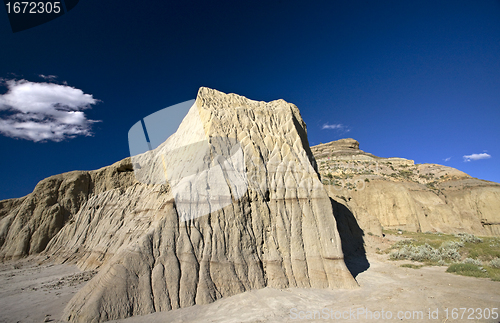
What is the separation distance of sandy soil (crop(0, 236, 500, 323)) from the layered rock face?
760 millimetres

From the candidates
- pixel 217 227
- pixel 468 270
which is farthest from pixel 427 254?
pixel 217 227

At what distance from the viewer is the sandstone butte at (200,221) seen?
896 cm

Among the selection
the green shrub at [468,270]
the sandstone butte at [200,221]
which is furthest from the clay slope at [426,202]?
the green shrub at [468,270]

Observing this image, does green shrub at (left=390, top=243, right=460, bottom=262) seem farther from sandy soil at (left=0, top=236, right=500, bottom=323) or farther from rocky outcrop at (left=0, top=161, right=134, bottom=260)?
rocky outcrop at (left=0, top=161, right=134, bottom=260)

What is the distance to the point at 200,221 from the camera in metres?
10.9

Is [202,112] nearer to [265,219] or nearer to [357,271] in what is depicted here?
[265,219]

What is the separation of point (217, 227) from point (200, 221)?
852 millimetres

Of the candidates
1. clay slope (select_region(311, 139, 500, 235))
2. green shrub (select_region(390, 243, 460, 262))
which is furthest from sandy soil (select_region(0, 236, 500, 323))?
clay slope (select_region(311, 139, 500, 235))

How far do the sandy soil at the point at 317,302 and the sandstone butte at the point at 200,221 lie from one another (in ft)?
2.42

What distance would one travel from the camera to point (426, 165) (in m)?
51.8

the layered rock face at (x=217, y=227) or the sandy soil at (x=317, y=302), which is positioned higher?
the layered rock face at (x=217, y=227)

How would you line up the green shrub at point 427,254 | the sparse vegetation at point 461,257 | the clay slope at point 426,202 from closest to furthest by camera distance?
the sparse vegetation at point 461,257 < the green shrub at point 427,254 < the clay slope at point 426,202

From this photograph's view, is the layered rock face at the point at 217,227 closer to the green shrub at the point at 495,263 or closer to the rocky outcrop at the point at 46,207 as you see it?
the rocky outcrop at the point at 46,207

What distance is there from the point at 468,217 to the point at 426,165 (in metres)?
21.9
